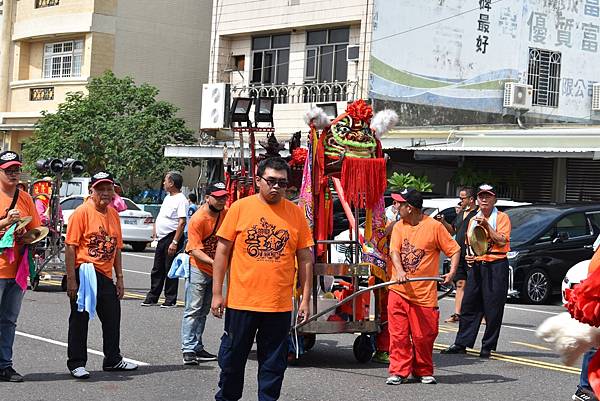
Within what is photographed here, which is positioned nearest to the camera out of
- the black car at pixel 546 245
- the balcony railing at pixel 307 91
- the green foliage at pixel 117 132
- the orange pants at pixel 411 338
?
the orange pants at pixel 411 338

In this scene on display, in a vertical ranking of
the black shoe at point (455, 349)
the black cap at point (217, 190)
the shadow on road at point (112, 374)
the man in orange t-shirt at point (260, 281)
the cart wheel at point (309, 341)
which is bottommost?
the shadow on road at point (112, 374)

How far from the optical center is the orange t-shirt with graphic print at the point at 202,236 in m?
10.9

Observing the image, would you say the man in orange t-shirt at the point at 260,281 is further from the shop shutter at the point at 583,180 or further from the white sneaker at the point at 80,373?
the shop shutter at the point at 583,180

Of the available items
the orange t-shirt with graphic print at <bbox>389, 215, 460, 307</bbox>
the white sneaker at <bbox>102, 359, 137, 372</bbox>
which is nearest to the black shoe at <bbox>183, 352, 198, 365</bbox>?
the white sneaker at <bbox>102, 359, 137, 372</bbox>

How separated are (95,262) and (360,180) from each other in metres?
2.87

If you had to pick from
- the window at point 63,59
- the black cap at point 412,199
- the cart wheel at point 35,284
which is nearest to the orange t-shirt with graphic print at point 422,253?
the black cap at point 412,199

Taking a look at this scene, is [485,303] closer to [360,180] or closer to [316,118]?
[360,180]

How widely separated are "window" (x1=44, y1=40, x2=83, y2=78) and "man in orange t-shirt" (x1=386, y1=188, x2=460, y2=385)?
3129cm

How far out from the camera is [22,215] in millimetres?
9633

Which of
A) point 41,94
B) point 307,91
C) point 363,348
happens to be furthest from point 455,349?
point 41,94

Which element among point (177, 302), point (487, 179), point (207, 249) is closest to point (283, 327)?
point (207, 249)

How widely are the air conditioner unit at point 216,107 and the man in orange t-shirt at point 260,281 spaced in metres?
25.8

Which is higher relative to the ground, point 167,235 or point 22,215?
point 22,215

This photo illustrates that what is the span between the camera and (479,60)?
31906 mm
